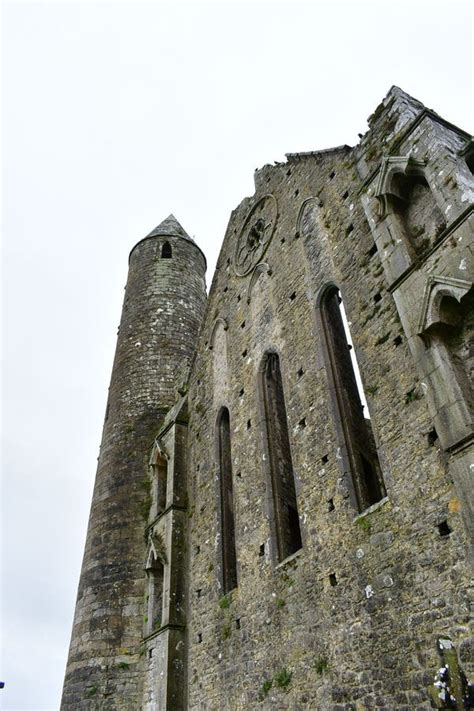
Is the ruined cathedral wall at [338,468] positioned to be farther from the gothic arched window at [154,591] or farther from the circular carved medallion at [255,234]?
the gothic arched window at [154,591]

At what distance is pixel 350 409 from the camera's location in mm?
8117

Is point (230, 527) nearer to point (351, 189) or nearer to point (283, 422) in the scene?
point (283, 422)

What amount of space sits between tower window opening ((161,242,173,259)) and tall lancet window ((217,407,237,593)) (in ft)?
28.6

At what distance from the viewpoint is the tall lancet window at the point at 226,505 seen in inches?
390

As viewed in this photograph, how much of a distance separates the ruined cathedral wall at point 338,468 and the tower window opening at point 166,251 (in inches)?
294

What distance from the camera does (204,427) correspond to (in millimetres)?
12312

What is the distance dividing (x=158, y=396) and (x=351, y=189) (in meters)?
8.10

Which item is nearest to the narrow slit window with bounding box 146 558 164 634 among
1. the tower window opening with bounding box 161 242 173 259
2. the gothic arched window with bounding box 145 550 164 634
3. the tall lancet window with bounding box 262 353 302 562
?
the gothic arched window with bounding box 145 550 164 634

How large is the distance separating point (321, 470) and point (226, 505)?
3.38m

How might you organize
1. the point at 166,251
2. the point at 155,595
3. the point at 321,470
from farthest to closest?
the point at 166,251 < the point at 155,595 < the point at 321,470

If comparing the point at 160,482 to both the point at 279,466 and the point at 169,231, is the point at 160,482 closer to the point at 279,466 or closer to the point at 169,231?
the point at 279,466

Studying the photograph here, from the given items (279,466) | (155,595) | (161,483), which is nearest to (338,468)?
(279,466)

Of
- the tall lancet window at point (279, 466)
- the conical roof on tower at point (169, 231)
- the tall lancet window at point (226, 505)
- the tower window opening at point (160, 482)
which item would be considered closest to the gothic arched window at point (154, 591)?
the tower window opening at point (160, 482)

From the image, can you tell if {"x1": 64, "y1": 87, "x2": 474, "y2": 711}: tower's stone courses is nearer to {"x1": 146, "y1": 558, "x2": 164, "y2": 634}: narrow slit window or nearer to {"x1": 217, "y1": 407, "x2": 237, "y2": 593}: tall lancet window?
{"x1": 217, "y1": 407, "x2": 237, "y2": 593}: tall lancet window
